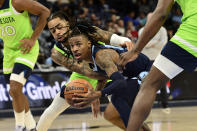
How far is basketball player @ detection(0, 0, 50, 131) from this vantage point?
597cm

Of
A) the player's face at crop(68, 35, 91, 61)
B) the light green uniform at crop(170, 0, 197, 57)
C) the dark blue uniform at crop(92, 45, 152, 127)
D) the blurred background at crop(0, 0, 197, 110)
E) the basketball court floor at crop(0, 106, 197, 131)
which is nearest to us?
the light green uniform at crop(170, 0, 197, 57)

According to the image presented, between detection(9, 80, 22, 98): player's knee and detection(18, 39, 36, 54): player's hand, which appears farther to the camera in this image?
detection(18, 39, 36, 54): player's hand

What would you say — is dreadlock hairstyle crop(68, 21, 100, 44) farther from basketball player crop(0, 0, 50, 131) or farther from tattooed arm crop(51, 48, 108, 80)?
basketball player crop(0, 0, 50, 131)

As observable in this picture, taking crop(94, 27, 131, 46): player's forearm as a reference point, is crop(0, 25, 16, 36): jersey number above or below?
below

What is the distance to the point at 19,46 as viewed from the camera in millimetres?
6156

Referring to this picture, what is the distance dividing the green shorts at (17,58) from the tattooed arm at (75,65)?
786 millimetres

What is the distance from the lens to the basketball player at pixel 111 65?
164 inches

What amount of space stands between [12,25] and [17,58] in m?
0.45

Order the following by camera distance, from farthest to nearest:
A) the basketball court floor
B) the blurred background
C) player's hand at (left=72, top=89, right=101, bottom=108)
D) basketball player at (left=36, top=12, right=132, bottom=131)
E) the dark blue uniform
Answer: the blurred background < the basketball court floor < basketball player at (left=36, top=12, right=132, bottom=131) < the dark blue uniform < player's hand at (left=72, top=89, right=101, bottom=108)

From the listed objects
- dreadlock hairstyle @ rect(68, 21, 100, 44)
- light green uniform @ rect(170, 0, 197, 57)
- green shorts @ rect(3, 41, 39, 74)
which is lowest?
green shorts @ rect(3, 41, 39, 74)

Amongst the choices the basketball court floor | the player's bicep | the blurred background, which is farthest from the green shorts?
the basketball court floor

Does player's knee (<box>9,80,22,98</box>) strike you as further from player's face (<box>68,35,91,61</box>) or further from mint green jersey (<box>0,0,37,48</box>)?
player's face (<box>68,35,91,61</box>)

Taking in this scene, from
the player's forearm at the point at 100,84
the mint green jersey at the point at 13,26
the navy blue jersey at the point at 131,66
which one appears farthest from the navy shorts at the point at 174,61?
the mint green jersey at the point at 13,26

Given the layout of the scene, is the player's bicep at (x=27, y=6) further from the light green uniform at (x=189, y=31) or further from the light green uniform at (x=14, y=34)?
the light green uniform at (x=189, y=31)
